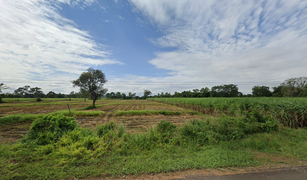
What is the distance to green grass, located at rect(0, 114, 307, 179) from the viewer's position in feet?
8.82

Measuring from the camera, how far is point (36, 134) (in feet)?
13.4

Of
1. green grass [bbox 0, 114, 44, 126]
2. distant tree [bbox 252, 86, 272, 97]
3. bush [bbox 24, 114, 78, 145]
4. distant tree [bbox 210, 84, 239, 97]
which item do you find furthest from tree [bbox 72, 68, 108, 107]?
distant tree [bbox 252, 86, 272, 97]

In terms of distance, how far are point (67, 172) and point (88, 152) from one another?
671 mm

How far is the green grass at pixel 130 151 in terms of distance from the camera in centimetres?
269

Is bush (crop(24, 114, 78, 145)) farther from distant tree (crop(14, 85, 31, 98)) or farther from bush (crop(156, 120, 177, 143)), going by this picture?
distant tree (crop(14, 85, 31, 98))

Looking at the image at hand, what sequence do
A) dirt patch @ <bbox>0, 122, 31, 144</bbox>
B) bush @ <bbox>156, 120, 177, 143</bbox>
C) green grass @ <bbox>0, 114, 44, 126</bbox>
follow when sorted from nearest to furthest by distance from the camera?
bush @ <bbox>156, 120, 177, 143</bbox> < dirt patch @ <bbox>0, 122, 31, 144</bbox> < green grass @ <bbox>0, 114, 44, 126</bbox>

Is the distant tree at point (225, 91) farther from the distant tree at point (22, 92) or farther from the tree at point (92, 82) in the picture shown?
the distant tree at point (22, 92)

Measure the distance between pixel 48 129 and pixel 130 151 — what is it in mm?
3527

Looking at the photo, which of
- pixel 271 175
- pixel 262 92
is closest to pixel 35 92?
pixel 271 175

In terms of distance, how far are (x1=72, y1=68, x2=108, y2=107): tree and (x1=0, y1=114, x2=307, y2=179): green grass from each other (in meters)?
14.4

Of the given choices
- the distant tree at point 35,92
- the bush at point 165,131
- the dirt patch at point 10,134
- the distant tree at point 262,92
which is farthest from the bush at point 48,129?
the distant tree at point 35,92

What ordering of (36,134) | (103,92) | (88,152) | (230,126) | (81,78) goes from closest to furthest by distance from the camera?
1. (88,152)
2. (36,134)
3. (230,126)
4. (81,78)
5. (103,92)

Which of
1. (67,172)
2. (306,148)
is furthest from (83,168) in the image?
(306,148)

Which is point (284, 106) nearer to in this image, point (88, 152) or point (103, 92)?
point (88, 152)
